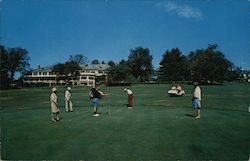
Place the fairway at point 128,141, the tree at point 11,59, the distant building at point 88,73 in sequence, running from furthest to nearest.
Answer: the distant building at point 88,73, the tree at point 11,59, the fairway at point 128,141

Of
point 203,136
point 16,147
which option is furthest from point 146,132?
point 16,147

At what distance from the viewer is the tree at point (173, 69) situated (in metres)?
70.8

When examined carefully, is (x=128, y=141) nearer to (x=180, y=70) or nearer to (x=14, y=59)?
(x=14, y=59)

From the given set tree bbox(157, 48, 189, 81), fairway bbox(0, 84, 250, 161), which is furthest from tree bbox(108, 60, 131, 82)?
fairway bbox(0, 84, 250, 161)

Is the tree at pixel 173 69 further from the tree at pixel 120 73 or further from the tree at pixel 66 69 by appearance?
the tree at pixel 66 69

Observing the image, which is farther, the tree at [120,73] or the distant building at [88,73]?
the distant building at [88,73]

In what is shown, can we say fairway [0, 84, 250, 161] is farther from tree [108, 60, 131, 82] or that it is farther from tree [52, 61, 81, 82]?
tree [52, 61, 81, 82]

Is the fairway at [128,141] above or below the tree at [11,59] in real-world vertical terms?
below

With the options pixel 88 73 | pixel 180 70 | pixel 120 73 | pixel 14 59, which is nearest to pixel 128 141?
pixel 14 59

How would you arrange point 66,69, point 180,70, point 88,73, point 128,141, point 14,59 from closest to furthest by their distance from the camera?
point 128,141
point 14,59
point 180,70
point 66,69
point 88,73

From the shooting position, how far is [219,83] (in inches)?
2968

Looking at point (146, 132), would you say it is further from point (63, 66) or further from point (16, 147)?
point (63, 66)

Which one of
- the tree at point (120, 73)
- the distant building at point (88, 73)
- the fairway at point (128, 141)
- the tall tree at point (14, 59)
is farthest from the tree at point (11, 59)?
the distant building at point (88, 73)

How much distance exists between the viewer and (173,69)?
7938 cm
